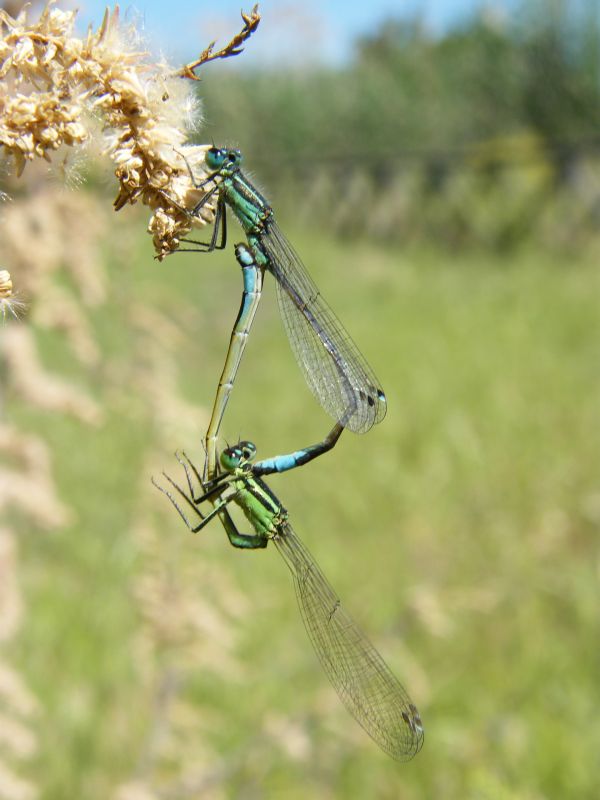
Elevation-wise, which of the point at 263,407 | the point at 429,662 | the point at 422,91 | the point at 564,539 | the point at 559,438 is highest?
the point at 422,91

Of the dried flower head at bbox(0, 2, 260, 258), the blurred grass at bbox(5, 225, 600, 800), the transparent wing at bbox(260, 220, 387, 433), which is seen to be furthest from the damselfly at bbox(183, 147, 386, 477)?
the blurred grass at bbox(5, 225, 600, 800)

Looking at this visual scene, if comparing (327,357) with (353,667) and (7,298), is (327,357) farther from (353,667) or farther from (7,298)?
(7,298)

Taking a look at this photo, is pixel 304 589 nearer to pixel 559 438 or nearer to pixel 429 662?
pixel 429 662

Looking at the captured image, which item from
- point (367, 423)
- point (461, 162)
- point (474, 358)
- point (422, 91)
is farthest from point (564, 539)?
point (422, 91)

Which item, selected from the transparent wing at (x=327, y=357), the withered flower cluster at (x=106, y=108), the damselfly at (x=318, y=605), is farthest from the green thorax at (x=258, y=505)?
the withered flower cluster at (x=106, y=108)

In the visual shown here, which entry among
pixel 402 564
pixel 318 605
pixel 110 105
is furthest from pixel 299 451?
pixel 402 564

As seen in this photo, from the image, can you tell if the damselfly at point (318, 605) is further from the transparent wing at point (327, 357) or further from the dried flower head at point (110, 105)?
the dried flower head at point (110, 105)

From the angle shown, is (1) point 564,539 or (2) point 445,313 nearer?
(1) point 564,539
